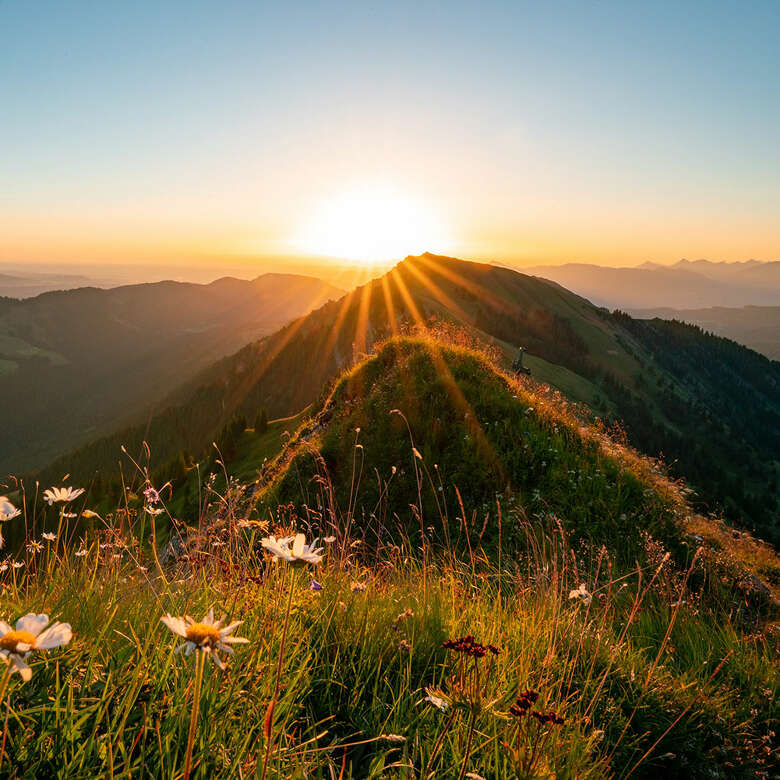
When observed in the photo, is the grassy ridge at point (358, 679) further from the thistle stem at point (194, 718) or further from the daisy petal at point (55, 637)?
the daisy petal at point (55, 637)

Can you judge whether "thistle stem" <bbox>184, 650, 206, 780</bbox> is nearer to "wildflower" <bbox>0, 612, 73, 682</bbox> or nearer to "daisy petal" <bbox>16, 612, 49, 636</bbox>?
"wildflower" <bbox>0, 612, 73, 682</bbox>

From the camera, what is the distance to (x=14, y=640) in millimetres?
1205

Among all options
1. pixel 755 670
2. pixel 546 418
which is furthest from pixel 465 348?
pixel 755 670

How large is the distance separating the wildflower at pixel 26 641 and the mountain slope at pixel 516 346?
105m

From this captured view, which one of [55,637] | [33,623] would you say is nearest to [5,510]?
[33,623]

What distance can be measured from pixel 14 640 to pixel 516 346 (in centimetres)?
11563

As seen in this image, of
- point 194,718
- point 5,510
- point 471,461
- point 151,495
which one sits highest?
point 5,510

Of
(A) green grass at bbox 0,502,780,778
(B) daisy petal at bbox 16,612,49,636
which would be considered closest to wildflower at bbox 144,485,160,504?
(A) green grass at bbox 0,502,780,778

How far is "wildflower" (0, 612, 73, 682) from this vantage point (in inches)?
44.2

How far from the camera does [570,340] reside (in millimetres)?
147750

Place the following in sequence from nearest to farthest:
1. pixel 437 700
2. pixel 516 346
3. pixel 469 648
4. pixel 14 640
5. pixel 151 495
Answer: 1. pixel 14 640
2. pixel 469 648
3. pixel 437 700
4. pixel 151 495
5. pixel 516 346

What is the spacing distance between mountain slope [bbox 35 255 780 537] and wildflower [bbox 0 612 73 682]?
344 ft

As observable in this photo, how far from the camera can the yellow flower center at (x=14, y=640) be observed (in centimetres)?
118

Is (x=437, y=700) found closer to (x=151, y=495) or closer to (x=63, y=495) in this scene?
(x=63, y=495)
